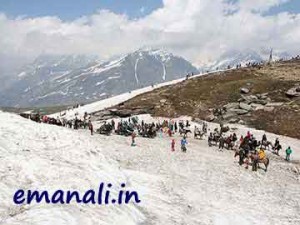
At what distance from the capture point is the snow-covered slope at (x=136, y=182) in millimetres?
28594

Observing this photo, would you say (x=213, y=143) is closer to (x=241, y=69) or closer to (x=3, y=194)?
(x=3, y=194)

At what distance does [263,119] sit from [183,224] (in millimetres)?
60087

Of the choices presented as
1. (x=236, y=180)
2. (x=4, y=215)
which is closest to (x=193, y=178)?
(x=236, y=180)

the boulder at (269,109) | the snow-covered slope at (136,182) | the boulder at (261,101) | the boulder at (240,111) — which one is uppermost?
the boulder at (261,101)

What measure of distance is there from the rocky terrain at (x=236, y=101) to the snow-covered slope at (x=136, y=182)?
36.4 metres

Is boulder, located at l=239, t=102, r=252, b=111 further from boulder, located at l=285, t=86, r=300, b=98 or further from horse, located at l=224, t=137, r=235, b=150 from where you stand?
horse, located at l=224, t=137, r=235, b=150

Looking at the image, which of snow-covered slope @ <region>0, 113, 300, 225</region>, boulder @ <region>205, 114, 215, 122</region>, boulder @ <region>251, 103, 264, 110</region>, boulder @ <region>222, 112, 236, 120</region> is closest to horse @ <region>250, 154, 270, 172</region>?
snow-covered slope @ <region>0, 113, 300, 225</region>

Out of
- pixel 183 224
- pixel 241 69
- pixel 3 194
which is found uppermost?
pixel 241 69

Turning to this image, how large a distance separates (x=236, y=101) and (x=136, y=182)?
6525 centimetres

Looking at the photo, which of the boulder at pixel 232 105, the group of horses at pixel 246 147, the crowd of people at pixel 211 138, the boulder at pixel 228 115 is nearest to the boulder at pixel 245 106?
the boulder at pixel 232 105

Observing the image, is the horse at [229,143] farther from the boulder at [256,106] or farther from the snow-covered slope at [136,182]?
the boulder at [256,106]

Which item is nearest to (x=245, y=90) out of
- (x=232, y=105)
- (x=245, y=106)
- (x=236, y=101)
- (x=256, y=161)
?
(x=236, y=101)

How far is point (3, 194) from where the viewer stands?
28.3 metres

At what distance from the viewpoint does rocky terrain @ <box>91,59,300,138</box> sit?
88625 millimetres
